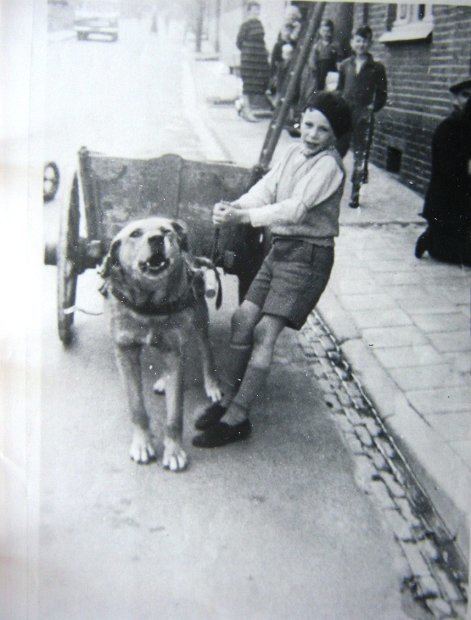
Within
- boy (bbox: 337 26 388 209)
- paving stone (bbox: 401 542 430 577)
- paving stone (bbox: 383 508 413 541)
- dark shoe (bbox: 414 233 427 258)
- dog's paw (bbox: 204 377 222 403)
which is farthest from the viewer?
dark shoe (bbox: 414 233 427 258)

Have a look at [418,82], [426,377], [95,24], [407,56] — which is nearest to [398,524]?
[426,377]

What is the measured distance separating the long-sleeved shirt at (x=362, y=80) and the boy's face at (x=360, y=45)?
43mm

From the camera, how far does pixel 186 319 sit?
8.31 feet

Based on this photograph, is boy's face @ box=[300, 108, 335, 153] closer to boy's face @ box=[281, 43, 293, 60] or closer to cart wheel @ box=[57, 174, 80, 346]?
boy's face @ box=[281, 43, 293, 60]

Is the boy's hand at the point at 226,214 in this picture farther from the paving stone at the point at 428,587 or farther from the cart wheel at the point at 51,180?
the paving stone at the point at 428,587

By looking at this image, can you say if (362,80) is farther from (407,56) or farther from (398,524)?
(398,524)

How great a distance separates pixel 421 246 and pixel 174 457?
2.32 metres

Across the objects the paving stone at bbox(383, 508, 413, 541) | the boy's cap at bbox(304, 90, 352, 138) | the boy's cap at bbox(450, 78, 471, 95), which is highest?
the boy's cap at bbox(450, 78, 471, 95)

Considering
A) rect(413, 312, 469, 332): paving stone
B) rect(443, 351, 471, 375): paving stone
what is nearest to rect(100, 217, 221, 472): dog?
rect(443, 351, 471, 375): paving stone

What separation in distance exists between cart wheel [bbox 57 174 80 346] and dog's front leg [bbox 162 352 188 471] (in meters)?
0.56

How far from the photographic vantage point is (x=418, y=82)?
3.83 meters

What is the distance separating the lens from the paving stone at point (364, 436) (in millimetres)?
2715

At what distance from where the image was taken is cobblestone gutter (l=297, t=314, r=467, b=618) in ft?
6.79

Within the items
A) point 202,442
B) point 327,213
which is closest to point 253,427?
point 202,442
